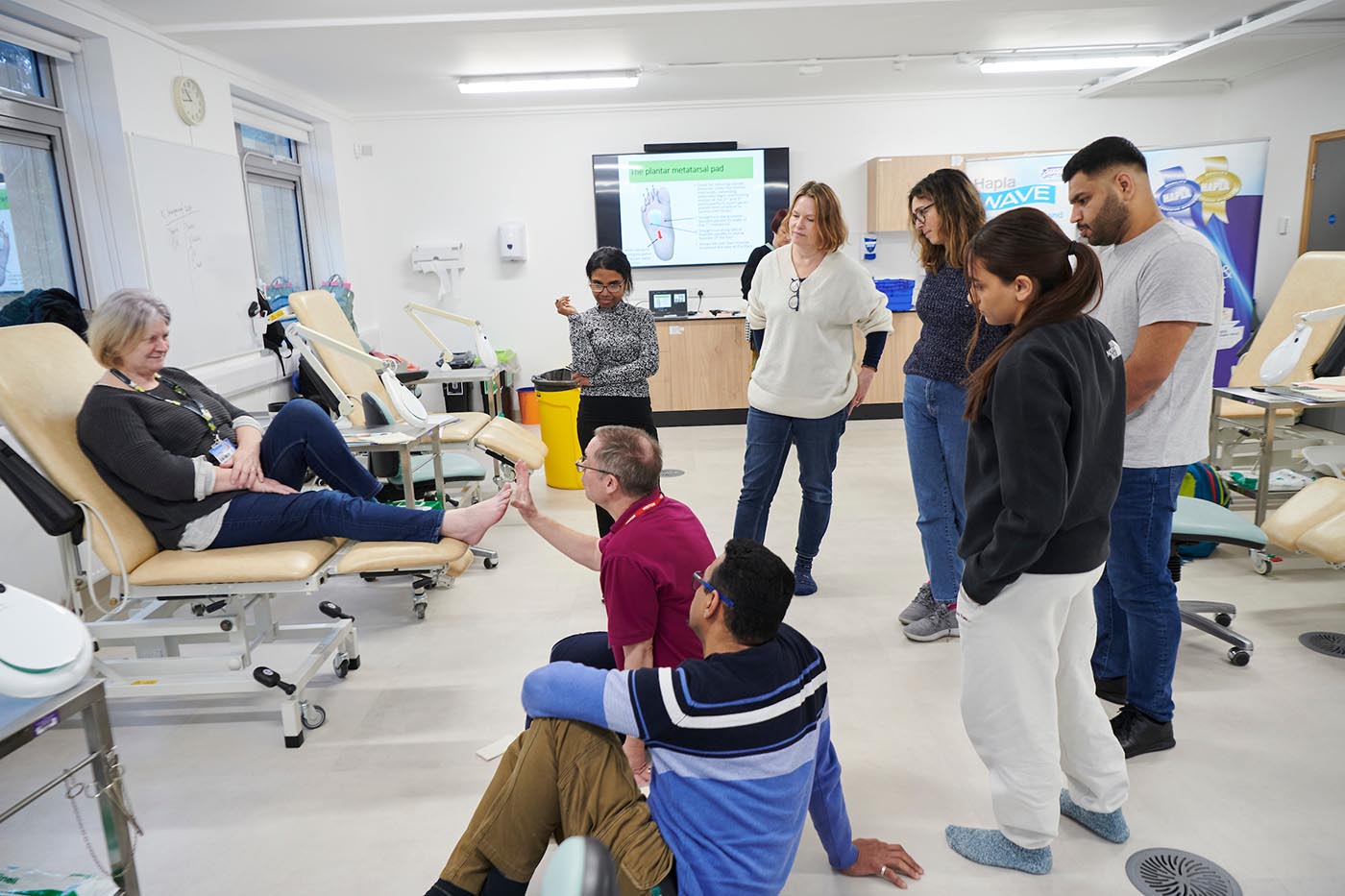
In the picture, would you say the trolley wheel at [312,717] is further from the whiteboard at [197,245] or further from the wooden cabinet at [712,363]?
the wooden cabinet at [712,363]

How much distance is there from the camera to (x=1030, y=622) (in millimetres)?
1596

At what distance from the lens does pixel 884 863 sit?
176 cm

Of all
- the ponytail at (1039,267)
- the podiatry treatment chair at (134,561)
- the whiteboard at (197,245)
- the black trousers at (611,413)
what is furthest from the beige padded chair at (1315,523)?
the whiteboard at (197,245)

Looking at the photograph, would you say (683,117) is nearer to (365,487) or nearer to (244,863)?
(365,487)

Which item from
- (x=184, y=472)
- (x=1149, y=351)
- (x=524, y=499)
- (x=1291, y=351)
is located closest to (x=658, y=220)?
(x=1291, y=351)

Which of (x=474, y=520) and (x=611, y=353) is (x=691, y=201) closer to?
(x=611, y=353)

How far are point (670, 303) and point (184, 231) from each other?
3408mm

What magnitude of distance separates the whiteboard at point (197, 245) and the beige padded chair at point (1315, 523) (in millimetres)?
4749

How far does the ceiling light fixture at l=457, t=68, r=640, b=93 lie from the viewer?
5746 millimetres

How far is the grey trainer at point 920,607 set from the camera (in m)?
3.01

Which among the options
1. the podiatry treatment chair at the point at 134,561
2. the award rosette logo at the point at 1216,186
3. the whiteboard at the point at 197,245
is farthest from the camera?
the award rosette logo at the point at 1216,186

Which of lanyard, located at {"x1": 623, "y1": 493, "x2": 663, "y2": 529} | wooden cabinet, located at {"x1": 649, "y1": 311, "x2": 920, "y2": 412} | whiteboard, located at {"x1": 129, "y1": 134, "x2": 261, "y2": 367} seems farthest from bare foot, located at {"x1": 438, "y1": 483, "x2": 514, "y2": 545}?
wooden cabinet, located at {"x1": 649, "y1": 311, "x2": 920, "y2": 412}

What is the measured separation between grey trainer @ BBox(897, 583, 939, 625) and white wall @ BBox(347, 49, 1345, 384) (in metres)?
4.57

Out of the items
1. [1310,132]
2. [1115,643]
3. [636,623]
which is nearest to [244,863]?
[636,623]
